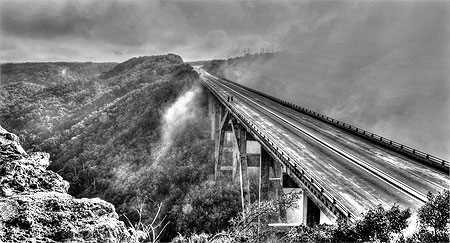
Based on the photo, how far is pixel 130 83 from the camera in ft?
490

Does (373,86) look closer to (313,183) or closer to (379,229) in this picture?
(313,183)

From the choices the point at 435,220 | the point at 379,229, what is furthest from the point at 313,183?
the point at 435,220

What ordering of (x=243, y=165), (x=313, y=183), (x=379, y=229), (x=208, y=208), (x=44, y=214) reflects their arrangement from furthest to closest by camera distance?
(x=208, y=208) < (x=243, y=165) < (x=313, y=183) < (x=379, y=229) < (x=44, y=214)

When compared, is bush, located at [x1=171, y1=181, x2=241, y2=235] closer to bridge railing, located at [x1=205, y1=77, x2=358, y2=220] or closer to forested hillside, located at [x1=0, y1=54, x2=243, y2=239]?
forested hillside, located at [x1=0, y1=54, x2=243, y2=239]

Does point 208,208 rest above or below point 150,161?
below

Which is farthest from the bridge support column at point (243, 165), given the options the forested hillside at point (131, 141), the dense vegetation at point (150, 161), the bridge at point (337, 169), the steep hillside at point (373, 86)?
the steep hillside at point (373, 86)

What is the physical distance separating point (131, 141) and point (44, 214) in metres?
89.9

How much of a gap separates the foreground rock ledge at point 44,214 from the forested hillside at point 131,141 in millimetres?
42632

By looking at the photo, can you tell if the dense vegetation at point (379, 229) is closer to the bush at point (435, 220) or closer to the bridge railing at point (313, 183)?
the bush at point (435, 220)

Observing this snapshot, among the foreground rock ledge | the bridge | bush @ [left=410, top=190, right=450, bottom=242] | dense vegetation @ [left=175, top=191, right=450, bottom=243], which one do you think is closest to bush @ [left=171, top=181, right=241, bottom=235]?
the bridge

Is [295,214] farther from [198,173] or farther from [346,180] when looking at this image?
[198,173]

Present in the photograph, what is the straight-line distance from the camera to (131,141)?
307ft

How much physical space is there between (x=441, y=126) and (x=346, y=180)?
108 m

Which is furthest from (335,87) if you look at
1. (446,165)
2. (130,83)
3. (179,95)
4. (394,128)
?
(446,165)
